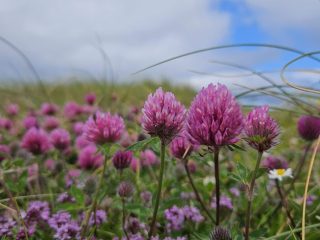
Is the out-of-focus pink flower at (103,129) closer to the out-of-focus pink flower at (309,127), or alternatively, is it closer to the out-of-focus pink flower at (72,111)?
the out-of-focus pink flower at (309,127)

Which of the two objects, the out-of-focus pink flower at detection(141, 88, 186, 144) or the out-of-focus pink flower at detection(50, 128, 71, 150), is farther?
the out-of-focus pink flower at detection(50, 128, 71, 150)

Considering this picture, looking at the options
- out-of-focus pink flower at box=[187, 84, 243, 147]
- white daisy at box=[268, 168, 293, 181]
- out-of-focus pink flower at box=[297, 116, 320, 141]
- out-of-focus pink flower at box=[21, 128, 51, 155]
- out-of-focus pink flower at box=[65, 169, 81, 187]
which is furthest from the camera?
out-of-focus pink flower at box=[21, 128, 51, 155]

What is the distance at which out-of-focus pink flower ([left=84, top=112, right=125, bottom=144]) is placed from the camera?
147 cm

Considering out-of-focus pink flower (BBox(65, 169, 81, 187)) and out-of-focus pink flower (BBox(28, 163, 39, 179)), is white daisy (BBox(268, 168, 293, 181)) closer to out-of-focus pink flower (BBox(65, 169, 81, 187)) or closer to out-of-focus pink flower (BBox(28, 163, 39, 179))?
out-of-focus pink flower (BBox(65, 169, 81, 187))

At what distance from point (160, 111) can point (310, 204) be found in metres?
1.17

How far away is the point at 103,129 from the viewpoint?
1.47 meters

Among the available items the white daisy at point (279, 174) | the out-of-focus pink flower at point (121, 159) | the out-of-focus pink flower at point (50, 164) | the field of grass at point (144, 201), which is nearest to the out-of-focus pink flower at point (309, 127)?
the field of grass at point (144, 201)

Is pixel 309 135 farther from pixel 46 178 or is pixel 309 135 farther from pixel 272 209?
pixel 46 178

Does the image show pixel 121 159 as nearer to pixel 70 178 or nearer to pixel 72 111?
pixel 70 178

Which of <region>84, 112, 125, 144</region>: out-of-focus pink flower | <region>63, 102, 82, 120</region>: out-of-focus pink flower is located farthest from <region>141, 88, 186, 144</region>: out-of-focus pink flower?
<region>63, 102, 82, 120</region>: out-of-focus pink flower

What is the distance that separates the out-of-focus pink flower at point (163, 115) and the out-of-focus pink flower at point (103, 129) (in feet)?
0.95

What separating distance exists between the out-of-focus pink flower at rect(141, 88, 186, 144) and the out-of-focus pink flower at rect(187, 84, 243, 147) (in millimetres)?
55

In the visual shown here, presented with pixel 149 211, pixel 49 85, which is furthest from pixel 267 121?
pixel 49 85

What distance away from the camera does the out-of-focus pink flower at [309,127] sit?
6.41ft
